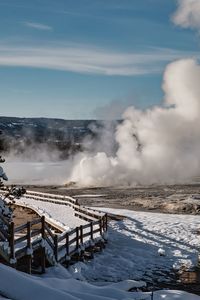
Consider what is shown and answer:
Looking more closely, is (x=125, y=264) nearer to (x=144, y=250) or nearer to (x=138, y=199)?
(x=144, y=250)

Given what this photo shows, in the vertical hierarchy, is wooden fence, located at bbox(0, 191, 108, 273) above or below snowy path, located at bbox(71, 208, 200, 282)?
above

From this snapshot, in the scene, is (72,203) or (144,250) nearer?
(144,250)

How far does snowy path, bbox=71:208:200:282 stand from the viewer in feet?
59.2

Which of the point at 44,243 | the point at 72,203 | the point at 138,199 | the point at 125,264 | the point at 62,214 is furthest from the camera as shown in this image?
the point at 138,199

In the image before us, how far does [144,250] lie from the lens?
22328 mm

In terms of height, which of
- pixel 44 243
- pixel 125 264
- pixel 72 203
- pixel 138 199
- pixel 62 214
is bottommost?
pixel 125 264

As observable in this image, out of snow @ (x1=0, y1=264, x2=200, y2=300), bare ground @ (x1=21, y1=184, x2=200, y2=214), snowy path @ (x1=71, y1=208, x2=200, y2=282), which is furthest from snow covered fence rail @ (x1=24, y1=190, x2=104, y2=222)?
snow @ (x1=0, y1=264, x2=200, y2=300)

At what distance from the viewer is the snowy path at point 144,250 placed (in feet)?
59.2

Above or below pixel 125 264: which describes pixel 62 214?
above

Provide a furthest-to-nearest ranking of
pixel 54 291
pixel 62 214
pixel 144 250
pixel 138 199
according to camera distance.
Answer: pixel 138 199 → pixel 62 214 → pixel 144 250 → pixel 54 291

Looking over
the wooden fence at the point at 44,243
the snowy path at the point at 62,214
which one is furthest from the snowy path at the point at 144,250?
the snowy path at the point at 62,214

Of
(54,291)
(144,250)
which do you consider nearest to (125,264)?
(144,250)

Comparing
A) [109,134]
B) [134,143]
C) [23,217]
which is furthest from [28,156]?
[23,217]

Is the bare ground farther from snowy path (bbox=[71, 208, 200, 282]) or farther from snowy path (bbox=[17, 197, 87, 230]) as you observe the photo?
snowy path (bbox=[71, 208, 200, 282])
